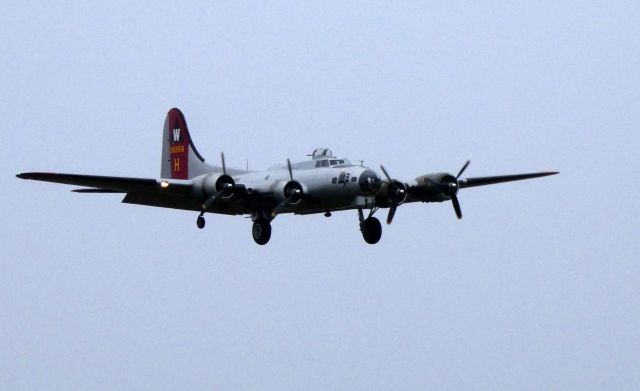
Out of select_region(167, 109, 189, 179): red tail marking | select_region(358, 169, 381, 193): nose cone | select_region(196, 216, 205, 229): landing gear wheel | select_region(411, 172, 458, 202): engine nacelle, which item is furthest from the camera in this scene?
select_region(167, 109, 189, 179): red tail marking

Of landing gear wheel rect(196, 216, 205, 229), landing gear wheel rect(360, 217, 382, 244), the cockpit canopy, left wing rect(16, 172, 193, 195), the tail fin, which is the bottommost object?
landing gear wheel rect(360, 217, 382, 244)

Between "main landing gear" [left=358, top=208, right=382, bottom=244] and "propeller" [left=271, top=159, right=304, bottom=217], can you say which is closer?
"propeller" [left=271, top=159, right=304, bottom=217]

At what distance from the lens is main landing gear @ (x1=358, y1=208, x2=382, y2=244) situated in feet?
138

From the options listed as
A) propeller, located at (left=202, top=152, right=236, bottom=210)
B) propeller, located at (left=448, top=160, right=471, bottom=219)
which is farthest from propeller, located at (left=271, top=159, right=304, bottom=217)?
propeller, located at (left=448, top=160, right=471, bottom=219)

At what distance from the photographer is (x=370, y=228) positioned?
138ft

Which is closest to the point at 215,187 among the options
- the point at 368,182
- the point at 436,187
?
the point at 368,182

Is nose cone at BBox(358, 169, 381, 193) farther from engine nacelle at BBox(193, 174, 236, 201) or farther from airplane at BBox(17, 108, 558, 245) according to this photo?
engine nacelle at BBox(193, 174, 236, 201)

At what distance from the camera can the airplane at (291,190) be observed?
4038cm

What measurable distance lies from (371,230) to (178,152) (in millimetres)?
10578

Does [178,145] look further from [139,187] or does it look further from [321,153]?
[321,153]

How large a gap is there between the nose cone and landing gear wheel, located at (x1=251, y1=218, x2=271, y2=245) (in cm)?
411

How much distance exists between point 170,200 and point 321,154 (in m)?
5.95

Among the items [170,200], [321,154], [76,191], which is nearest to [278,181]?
[321,154]

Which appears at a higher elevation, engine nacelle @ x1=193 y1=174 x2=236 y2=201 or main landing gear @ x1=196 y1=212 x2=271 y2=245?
engine nacelle @ x1=193 y1=174 x2=236 y2=201
